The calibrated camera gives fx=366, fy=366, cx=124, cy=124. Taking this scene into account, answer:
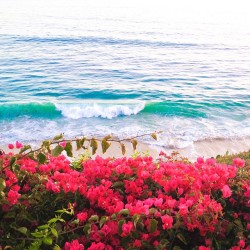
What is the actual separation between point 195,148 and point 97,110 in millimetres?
6258

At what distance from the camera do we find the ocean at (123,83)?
53.3 feet

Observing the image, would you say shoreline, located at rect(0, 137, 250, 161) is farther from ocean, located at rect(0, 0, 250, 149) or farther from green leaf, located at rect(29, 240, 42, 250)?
green leaf, located at rect(29, 240, 42, 250)

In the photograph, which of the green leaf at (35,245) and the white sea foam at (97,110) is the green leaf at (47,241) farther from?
the white sea foam at (97,110)

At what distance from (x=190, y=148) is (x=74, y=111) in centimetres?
690

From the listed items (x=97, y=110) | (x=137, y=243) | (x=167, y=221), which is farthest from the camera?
(x=97, y=110)

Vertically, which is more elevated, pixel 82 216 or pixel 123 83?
pixel 82 216

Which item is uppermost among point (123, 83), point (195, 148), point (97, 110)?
point (195, 148)

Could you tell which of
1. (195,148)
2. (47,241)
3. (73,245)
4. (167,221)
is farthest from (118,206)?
(195,148)

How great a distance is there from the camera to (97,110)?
18250 millimetres

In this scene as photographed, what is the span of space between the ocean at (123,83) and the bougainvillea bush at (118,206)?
31.6 feet

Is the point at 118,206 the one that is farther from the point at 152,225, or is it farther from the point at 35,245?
the point at 35,245

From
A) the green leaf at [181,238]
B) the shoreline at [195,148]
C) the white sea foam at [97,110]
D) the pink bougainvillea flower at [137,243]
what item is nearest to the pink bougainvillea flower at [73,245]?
the pink bougainvillea flower at [137,243]

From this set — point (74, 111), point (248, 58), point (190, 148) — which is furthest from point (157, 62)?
point (190, 148)

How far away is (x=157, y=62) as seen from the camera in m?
31.9
